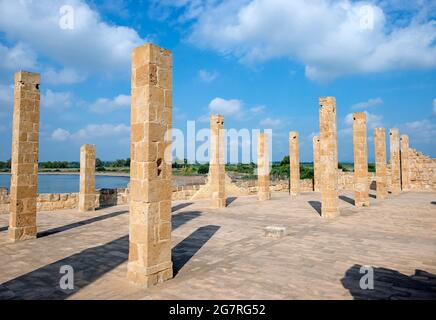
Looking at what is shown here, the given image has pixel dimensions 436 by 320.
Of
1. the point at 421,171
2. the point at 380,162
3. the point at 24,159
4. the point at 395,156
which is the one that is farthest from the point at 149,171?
the point at 421,171

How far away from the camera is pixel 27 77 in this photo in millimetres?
9086

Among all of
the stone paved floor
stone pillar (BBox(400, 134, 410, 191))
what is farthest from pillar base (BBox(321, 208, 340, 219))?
stone pillar (BBox(400, 134, 410, 191))

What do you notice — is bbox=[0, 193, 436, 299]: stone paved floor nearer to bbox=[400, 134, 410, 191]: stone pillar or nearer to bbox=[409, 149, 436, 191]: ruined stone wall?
bbox=[400, 134, 410, 191]: stone pillar

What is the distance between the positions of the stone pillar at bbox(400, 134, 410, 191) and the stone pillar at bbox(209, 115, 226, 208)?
60.9 ft

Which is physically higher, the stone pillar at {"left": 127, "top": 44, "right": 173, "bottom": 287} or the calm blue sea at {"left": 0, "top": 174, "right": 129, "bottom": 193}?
the stone pillar at {"left": 127, "top": 44, "right": 173, "bottom": 287}

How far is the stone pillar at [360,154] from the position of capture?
613 inches

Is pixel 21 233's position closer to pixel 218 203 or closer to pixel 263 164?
pixel 218 203

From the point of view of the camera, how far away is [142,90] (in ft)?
18.3

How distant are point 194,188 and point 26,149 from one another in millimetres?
13550

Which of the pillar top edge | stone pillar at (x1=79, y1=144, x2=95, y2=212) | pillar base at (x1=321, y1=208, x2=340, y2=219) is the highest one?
the pillar top edge

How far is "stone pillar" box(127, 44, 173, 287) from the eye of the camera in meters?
5.34

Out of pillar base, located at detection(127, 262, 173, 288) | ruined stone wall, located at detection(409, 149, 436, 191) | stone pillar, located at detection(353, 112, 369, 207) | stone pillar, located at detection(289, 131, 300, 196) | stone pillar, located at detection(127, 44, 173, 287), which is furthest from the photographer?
ruined stone wall, located at detection(409, 149, 436, 191)

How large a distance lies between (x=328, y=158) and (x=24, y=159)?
35.1 feet

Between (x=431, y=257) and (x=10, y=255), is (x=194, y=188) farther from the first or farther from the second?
(x=431, y=257)
